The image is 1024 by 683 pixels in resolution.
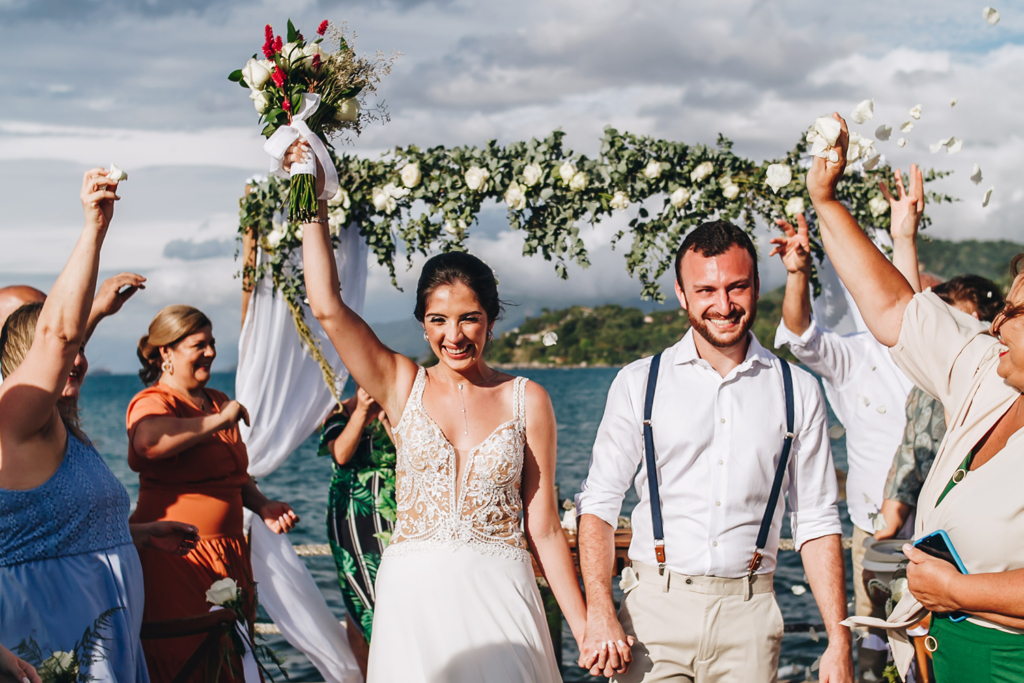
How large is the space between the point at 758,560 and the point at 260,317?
3.73 metres

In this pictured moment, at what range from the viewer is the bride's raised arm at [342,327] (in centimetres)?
264

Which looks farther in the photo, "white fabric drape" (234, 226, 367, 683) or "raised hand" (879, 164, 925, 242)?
"white fabric drape" (234, 226, 367, 683)

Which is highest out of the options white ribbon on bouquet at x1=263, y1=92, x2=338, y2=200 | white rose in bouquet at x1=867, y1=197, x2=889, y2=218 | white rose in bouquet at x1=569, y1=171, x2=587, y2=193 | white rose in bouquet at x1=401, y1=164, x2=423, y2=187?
white rose in bouquet at x1=401, y1=164, x2=423, y2=187

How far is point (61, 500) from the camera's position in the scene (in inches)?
Result: 110

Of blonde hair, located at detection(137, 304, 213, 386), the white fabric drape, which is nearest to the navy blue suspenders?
blonde hair, located at detection(137, 304, 213, 386)

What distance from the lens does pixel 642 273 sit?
488 centimetres

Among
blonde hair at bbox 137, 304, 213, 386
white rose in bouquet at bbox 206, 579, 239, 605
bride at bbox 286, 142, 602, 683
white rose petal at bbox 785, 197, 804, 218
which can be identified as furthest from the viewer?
white rose petal at bbox 785, 197, 804, 218

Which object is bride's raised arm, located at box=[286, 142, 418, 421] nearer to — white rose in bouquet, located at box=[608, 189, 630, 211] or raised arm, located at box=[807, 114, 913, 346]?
raised arm, located at box=[807, 114, 913, 346]

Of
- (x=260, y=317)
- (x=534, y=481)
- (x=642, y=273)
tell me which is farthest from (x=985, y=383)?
(x=260, y=317)

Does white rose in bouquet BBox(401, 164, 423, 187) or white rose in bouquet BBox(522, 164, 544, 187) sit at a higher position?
white rose in bouquet BBox(401, 164, 423, 187)

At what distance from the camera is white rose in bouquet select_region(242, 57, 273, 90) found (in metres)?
2.95

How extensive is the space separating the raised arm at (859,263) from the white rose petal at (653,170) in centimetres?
222

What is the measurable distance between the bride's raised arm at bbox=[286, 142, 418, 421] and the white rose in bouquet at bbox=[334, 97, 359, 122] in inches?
14.2

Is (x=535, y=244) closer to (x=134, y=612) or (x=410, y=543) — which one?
(x=410, y=543)
